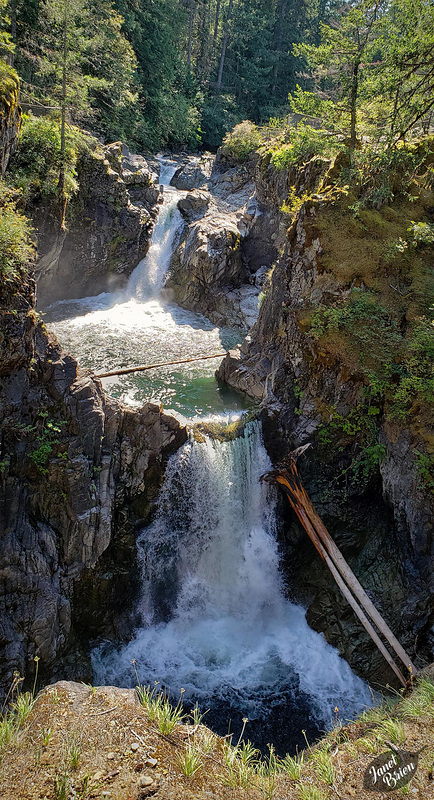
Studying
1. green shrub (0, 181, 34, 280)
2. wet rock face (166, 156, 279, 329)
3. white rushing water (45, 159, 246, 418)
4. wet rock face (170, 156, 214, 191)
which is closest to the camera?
green shrub (0, 181, 34, 280)

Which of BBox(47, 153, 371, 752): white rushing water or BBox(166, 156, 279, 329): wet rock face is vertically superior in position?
BBox(166, 156, 279, 329): wet rock face

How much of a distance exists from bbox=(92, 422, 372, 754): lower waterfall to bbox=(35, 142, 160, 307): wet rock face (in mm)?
12057

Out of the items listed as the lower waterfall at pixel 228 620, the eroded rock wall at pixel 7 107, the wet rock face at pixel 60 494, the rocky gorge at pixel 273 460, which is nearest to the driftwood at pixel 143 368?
the rocky gorge at pixel 273 460

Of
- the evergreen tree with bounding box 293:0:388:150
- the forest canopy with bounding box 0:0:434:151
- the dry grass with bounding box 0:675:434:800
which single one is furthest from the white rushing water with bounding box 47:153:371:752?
the evergreen tree with bounding box 293:0:388:150

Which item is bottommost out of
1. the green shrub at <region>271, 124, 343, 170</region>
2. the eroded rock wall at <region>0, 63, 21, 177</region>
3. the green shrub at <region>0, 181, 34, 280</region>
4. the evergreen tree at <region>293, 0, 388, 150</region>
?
the green shrub at <region>0, 181, 34, 280</region>

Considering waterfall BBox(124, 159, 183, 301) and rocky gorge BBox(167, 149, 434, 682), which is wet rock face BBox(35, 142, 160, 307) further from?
rocky gorge BBox(167, 149, 434, 682)

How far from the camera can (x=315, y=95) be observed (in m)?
10.8

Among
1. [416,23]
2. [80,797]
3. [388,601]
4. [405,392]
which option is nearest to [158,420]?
[405,392]

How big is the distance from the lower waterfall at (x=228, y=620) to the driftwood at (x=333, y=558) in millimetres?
715

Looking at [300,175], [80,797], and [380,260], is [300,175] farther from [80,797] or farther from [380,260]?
[80,797]

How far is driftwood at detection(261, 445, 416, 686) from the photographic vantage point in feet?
24.7

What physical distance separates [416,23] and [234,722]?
46.1 ft

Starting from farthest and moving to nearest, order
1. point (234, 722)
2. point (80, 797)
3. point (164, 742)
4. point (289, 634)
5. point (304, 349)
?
point (304, 349) < point (289, 634) < point (234, 722) < point (164, 742) < point (80, 797)

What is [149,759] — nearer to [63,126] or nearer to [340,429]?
[340,429]
